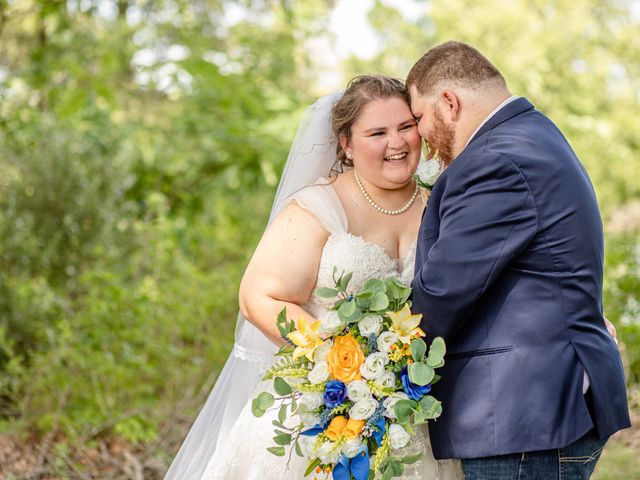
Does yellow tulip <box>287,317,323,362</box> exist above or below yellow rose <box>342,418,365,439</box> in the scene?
above

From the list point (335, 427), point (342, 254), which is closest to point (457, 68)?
point (342, 254)

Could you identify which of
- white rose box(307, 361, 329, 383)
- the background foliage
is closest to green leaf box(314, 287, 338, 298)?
white rose box(307, 361, 329, 383)

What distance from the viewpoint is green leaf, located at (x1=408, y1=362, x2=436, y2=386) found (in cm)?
254

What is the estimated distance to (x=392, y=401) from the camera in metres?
2.61

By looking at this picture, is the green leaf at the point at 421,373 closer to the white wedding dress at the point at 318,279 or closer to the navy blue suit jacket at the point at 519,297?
the navy blue suit jacket at the point at 519,297

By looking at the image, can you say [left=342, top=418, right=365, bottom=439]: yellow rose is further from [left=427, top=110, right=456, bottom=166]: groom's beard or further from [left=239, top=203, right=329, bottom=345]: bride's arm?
[left=427, top=110, right=456, bottom=166]: groom's beard

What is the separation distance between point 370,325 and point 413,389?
249mm

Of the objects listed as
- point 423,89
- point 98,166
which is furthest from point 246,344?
point 98,166

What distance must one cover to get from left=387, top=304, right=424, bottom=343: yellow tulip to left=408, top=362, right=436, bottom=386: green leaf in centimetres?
9

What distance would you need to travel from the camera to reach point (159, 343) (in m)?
6.13

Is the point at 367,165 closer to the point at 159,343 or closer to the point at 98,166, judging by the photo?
the point at 159,343

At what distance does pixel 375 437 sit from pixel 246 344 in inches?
47.3

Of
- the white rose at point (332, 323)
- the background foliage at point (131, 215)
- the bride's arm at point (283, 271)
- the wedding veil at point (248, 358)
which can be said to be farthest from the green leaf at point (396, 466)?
the background foliage at point (131, 215)

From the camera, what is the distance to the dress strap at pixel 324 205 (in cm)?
330
